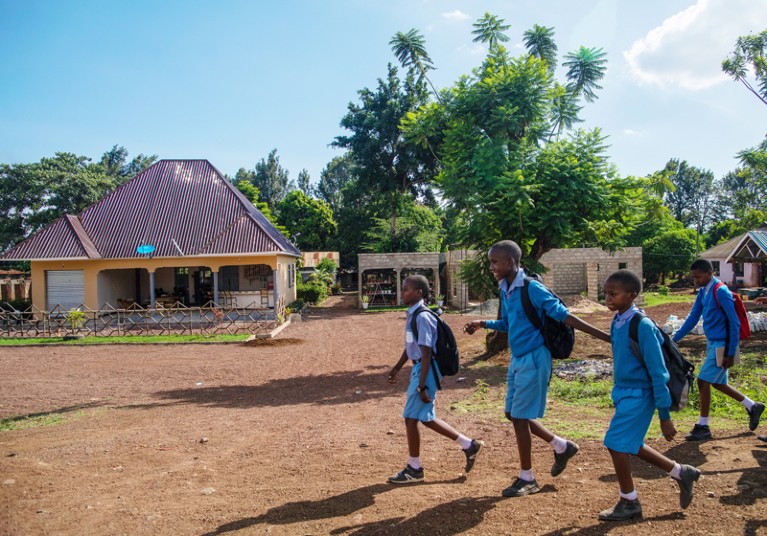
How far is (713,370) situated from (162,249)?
22363 mm

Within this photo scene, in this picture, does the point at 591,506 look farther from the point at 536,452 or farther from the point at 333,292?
the point at 333,292

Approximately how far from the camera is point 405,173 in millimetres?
36375

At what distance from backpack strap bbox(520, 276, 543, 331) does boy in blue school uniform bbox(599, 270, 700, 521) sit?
1.83 feet

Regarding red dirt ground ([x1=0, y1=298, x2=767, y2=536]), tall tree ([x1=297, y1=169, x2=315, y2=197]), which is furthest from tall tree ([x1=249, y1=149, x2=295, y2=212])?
red dirt ground ([x1=0, y1=298, x2=767, y2=536])

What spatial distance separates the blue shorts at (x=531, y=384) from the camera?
161 inches

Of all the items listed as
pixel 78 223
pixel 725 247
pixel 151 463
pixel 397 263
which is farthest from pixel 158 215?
pixel 725 247

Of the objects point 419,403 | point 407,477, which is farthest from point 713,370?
point 407,477

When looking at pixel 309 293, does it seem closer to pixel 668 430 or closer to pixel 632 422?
pixel 632 422

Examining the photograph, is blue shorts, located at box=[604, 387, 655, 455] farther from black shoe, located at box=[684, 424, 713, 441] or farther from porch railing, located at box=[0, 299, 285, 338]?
porch railing, located at box=[0, 299, 285, 338]

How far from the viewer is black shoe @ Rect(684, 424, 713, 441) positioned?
529 centimetres

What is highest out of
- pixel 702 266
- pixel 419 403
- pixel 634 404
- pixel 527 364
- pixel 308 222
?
pixel 308 222

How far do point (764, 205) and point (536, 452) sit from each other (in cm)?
3204

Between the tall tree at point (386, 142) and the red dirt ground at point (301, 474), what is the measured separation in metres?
27.5

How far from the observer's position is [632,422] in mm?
3660
